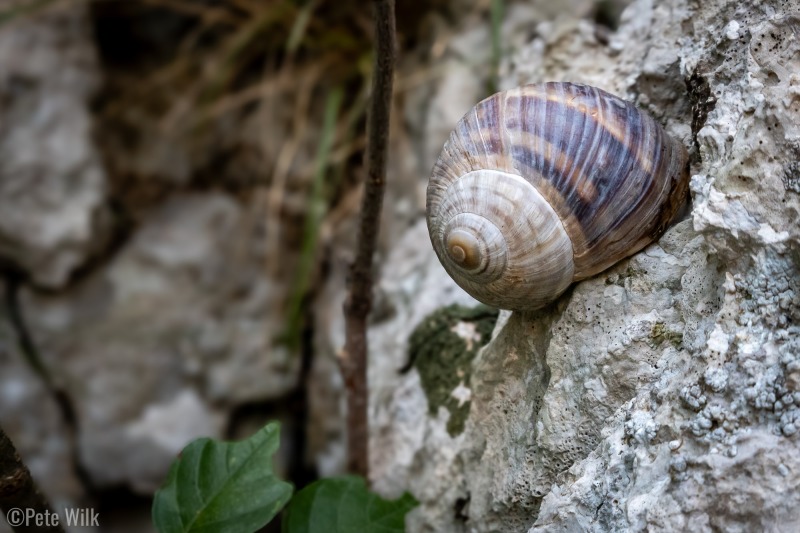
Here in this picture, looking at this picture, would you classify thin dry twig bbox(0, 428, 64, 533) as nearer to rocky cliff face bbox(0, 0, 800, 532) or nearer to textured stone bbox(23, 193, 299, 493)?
rocky cliff face bbox(0, 0, 800, 532)

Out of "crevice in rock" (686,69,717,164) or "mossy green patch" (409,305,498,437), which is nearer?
"crevice in rock" (686,69,717,164)

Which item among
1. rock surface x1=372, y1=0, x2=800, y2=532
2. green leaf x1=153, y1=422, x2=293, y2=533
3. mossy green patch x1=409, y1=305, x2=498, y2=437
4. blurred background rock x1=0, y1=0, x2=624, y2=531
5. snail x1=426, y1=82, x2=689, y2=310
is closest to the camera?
rock surface x1=372, y1=0, x2=800, y2=532

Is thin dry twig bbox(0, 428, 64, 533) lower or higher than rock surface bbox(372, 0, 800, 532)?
lower

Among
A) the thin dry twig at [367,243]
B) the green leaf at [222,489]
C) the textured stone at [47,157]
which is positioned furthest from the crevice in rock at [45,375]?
the green leaf at [222,489]

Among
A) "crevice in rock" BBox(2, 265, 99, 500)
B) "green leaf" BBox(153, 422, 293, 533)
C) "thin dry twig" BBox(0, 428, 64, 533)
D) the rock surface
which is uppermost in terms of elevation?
the rock surface

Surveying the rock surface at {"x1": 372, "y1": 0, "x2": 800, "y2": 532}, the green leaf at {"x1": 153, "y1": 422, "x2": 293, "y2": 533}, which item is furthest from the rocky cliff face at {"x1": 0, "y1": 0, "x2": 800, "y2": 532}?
the green leaf at {"x1": 153, "y1": 422, "x2": 293, "y2": 533}

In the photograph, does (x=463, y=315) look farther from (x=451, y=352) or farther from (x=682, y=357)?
(x=682, y=357)

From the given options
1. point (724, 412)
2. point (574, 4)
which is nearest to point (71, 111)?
point (574, 4)
